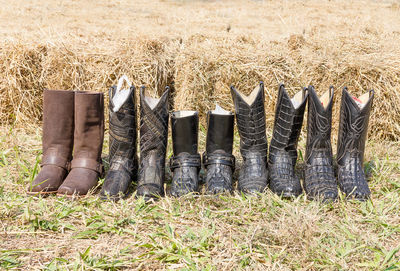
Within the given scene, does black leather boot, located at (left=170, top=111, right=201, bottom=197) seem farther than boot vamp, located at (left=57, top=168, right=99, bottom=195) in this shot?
Yes

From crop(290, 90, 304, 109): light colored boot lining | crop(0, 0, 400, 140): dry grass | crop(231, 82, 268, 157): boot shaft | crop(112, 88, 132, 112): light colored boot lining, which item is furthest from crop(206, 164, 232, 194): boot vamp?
Answer: crop(0, 0, 400, 140): dry grass

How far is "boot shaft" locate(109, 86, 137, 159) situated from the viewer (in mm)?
2340

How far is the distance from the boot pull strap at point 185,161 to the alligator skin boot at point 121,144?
0.29 metres

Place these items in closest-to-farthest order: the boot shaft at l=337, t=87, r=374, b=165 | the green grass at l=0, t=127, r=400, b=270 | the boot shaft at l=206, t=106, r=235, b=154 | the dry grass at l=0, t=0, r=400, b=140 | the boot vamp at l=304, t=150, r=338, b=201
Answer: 1. the green grass at l=0, t=127, r=400, b=270
2. the boot vamp at l=304, t=150, r=338, b=201
3. the boot shaft at l=337, t=87, r=374, b=165
4. the boot shaft at l=206, t=106, r=235, b=154
5. the dry grass at l=0, t=0, r=400, b=140

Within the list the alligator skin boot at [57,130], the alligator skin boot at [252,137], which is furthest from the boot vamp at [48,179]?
the alligator skin boot at [252,137]

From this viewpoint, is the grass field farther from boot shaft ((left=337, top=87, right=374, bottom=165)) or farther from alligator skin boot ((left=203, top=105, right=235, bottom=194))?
boot shaft ((left=337, top=87, right=374, bottom=165))

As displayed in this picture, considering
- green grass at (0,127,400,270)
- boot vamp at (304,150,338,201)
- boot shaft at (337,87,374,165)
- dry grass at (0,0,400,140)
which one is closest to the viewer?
green grass at (0,127,400,270)

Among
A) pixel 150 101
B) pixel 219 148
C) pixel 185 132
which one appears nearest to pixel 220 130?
pixel 219 148

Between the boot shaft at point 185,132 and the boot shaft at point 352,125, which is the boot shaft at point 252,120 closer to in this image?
the boot shaft at point 185,132

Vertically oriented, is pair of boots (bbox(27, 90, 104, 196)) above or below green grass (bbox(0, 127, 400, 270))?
above

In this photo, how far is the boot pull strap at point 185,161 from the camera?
8.02 ft

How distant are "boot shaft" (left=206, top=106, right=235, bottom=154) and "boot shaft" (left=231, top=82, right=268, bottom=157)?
0.08 m

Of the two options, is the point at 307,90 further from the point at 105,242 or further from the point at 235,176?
the point at 105,242

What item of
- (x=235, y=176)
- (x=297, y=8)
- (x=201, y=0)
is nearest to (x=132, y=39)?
(x=235, y=176)
